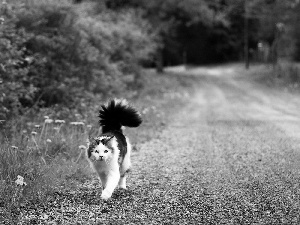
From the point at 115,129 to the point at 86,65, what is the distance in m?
8.85

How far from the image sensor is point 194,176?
23.9ft

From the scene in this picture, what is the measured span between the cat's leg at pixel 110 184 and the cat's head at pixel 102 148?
0.72ft

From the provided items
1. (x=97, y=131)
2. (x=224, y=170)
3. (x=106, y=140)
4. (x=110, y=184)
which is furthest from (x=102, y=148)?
(x=97, y=131)

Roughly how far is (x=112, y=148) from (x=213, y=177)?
2.00 m

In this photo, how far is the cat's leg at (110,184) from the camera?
5.74m

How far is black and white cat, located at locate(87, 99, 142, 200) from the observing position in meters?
5.82

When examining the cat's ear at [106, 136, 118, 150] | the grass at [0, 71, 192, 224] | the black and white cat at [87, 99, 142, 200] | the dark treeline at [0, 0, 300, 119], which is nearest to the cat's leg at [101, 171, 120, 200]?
the black and white cat at [87, 99, 142, 200]

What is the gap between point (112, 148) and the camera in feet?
19.5

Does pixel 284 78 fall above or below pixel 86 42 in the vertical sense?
below

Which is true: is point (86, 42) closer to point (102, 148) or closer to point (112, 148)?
point (112, 148)

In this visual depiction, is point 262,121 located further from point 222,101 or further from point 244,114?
point 222,101

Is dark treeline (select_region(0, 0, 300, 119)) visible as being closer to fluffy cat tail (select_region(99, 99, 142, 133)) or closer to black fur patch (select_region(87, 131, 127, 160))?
fluffy cat tail (select_region(99, 99, 142, 133))

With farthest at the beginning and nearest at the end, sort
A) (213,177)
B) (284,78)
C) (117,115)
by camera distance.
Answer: (284,78)
(213,177)
(117,115)

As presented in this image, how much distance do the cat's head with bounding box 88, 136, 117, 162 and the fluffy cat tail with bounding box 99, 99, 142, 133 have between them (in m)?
0.69
